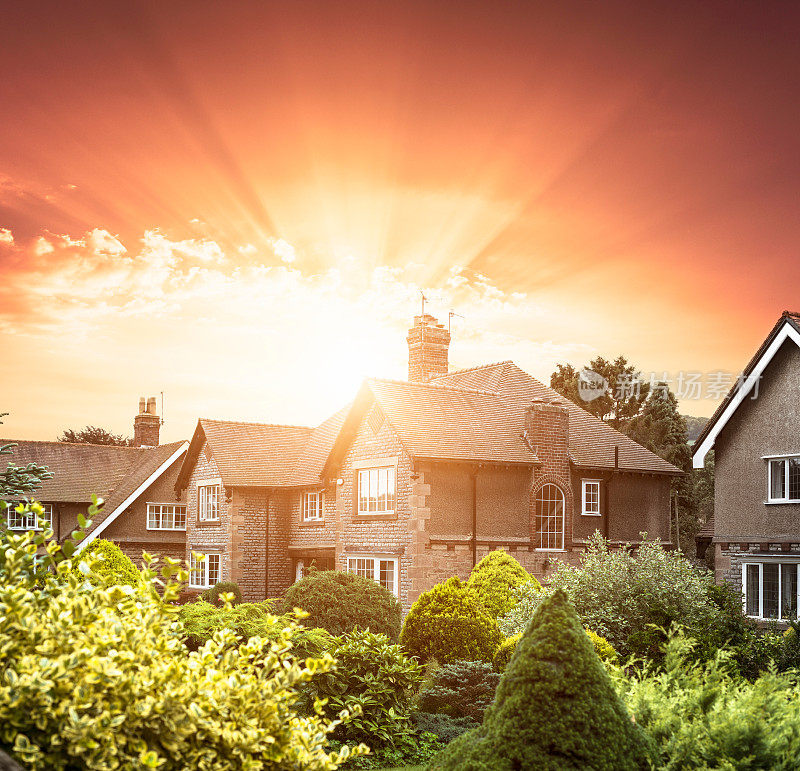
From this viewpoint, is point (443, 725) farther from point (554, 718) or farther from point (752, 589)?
point (752, 589)

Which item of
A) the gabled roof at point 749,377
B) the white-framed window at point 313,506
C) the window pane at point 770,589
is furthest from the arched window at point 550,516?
the white-framed window at point 313,506

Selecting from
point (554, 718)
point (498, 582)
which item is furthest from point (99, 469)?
point (554, 718)

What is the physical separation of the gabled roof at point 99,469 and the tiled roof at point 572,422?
55.6ft

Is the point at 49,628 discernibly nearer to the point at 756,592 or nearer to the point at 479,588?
the point at 479,588

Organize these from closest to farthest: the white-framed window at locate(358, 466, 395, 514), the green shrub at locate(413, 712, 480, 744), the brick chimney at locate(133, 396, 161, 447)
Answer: the green shrub at locate(413, 712, 480, 744)
the white-framed window at locate(358, 466, 395, 514)
the brick chimney at locate(133, 396, 161, 447)

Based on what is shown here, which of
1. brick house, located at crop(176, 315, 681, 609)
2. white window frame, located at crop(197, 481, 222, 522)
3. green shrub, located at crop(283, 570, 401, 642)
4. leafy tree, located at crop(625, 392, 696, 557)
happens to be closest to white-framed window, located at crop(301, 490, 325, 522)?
brick house, located at crop(176, 315, 681, 609)

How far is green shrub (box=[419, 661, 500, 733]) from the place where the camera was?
47.3 feet

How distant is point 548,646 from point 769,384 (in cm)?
2271

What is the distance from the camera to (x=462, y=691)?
578 inches

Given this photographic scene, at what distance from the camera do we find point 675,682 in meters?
9.79

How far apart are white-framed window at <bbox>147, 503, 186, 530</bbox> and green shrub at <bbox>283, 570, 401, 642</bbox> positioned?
28001 mm

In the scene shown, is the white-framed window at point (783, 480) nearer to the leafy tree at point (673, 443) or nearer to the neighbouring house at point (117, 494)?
the leafy tree at point (673, 443)

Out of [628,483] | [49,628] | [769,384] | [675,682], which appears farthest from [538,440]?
[49,628]

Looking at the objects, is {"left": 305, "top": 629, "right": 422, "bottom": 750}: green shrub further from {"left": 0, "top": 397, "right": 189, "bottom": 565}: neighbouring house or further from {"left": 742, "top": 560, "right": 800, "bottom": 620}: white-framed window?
{"left": 0, "top": 397, "right": 189, "bottom": 565}: neighbouring house
